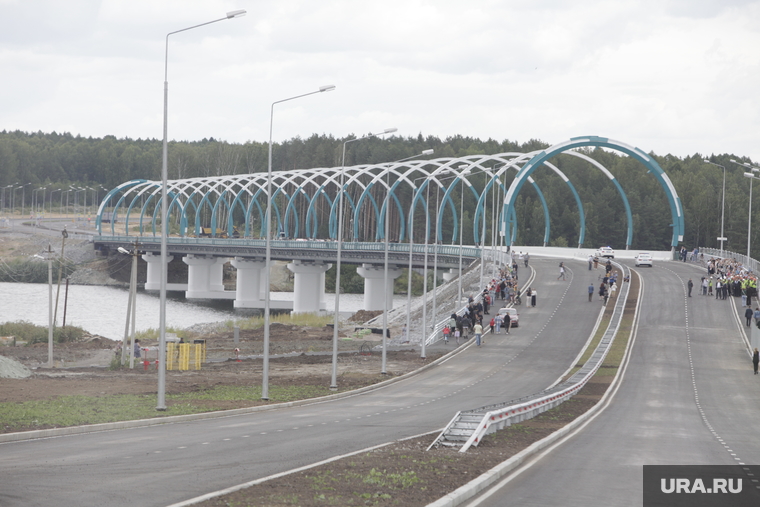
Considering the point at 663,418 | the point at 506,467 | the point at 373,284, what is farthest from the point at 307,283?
the point at 506,467

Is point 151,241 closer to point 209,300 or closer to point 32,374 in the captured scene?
point 209,300

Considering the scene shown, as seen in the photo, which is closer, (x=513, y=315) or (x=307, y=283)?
(x=513, y=315)

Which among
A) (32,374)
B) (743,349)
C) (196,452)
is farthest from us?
(743,349)

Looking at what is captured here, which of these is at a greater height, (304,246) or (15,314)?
(304,246)

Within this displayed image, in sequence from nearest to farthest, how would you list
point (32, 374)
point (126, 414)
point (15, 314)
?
1. point (126, 414)
2. point (32, 374)
3. point (15, 314)

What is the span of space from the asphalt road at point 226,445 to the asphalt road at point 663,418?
444 cm

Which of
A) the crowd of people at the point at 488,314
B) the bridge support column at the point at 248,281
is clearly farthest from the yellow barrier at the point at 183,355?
the bridge support column at the point at 248,281

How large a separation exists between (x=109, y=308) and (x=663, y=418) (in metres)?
77.0

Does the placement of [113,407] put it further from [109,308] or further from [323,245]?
[323,245]

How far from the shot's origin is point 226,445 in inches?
746

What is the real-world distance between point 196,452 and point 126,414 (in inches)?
250

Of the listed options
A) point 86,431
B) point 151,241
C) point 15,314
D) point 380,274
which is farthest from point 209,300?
point 86,431

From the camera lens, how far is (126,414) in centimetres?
2333

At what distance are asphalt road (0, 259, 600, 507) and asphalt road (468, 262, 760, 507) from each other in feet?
14.6
